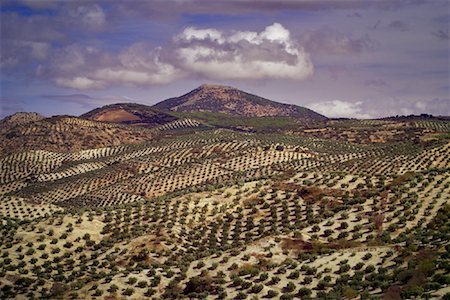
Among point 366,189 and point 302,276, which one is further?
point 366,189

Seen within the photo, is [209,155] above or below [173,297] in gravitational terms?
above

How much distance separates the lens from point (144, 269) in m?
47.2

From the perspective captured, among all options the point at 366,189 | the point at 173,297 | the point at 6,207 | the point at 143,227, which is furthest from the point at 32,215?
the point at 366,189

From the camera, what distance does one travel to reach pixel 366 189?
64.4 meters

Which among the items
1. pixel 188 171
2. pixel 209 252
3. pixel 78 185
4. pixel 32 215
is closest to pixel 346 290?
pixel 209 252

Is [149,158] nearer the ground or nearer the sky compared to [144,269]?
nearer the sky

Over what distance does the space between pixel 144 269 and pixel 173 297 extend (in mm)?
7257

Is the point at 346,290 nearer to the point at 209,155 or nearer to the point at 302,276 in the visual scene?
the point at 302,276

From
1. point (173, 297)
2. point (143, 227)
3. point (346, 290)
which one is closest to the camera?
point (346, 290)

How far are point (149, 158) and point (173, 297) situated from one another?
113m

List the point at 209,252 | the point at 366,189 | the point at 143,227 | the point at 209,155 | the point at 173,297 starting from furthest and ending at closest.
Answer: the point at 209,155
the point at 366,189
the point at 143,227
the point at 209,252
the point at 173,297

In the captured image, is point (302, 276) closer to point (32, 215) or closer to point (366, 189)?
point (366, 189)

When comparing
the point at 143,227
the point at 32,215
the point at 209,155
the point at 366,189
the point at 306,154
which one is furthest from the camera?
the point at 209,155

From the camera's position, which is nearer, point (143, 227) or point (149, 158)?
point (143, 227)
